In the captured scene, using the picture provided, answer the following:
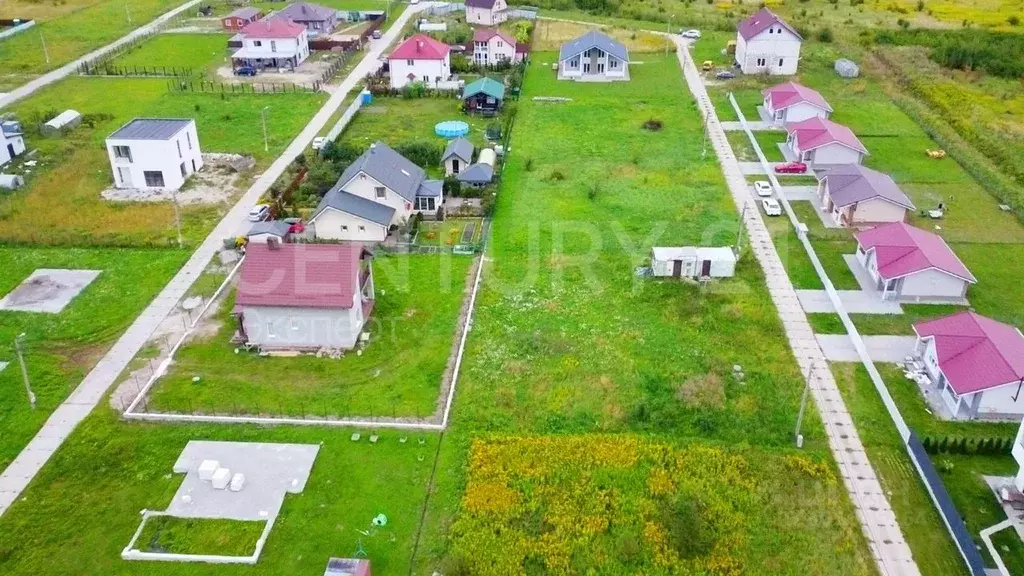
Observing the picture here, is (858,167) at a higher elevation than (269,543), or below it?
higher

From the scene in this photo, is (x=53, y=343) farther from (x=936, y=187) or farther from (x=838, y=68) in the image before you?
(x=838, y=68)

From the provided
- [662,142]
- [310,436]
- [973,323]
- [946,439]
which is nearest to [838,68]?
[662,142]

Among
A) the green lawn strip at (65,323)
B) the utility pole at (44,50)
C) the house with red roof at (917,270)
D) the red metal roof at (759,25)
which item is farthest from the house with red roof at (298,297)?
the utility pole at (44,50)

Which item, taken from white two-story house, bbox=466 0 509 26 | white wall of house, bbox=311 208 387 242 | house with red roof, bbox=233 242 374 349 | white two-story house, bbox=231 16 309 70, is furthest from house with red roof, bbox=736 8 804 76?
→ house with red roof, bbox=233 242 374 349

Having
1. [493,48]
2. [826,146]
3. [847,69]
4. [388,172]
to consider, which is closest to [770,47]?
[847,69]

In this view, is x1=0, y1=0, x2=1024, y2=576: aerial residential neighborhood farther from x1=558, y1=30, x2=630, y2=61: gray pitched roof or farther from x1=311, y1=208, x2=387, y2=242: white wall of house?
x1=558, y1=30, x2=630, y2=61: gray pitched roof

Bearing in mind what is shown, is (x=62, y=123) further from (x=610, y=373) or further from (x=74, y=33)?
(x=610, y=373)

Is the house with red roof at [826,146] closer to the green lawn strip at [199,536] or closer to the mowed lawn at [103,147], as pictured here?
the mowed lawn at [103,147]
